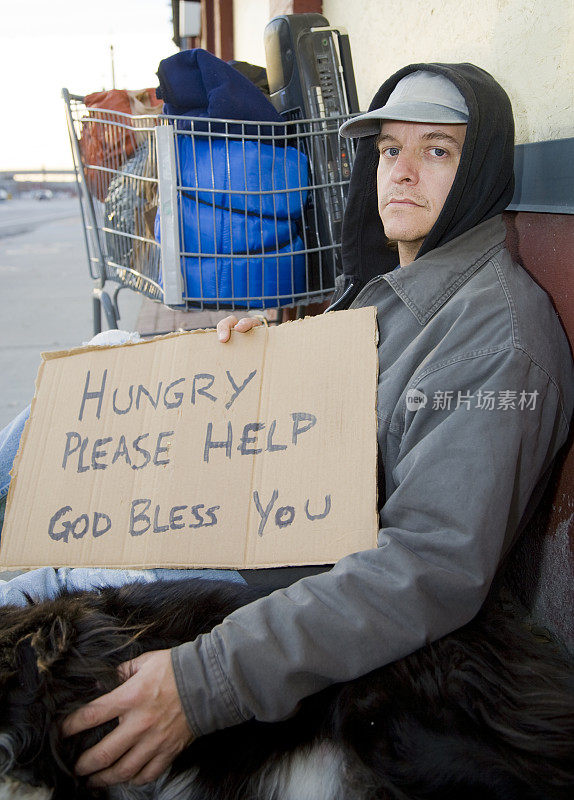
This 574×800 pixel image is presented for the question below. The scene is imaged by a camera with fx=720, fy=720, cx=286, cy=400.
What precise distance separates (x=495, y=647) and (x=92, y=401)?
1.04 m

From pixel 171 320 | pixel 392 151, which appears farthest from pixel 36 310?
pixel 392 151

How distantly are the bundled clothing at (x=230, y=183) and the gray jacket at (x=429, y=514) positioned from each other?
1274 millimetres

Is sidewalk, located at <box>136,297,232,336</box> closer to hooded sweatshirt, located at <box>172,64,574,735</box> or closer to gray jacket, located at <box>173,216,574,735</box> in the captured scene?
hooded sweatshirt, located at <box>172,64,574,735</box>

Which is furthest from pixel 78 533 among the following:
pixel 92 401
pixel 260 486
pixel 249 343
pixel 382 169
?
pixel 382 169

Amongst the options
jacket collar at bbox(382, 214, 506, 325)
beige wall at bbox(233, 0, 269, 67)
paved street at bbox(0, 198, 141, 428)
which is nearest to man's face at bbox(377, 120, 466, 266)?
jacket collar at bbox(382, 214, 506, 325)

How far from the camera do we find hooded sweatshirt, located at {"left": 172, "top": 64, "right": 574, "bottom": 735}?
3.84 feet

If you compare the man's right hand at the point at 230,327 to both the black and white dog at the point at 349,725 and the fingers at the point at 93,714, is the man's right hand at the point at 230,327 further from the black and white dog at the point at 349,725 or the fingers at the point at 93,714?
the fingers at the point at 93,714

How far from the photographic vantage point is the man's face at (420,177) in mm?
1713

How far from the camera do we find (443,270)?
1603 mm

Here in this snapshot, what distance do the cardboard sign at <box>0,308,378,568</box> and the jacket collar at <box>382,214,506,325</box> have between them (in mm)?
105

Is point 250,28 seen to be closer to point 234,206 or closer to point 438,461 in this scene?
point 234,206

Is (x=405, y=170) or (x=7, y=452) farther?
(x=7, y=452)

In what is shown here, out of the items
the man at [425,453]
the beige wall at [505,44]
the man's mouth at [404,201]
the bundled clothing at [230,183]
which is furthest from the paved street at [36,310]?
the man at [425,453]

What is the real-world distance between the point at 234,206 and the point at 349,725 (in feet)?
6.37
